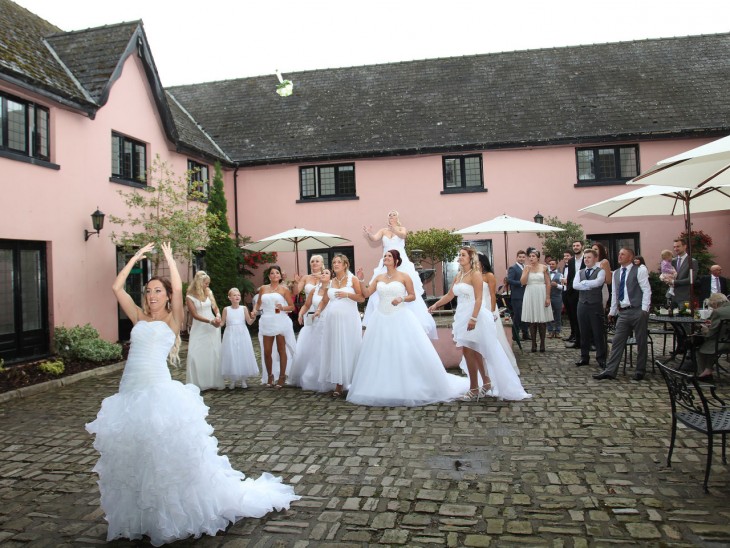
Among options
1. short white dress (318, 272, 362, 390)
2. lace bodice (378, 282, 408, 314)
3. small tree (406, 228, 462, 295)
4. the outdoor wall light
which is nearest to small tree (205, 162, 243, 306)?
the outdoor wall light

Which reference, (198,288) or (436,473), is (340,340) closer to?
(198,288)

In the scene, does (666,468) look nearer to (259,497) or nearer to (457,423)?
(457,423)

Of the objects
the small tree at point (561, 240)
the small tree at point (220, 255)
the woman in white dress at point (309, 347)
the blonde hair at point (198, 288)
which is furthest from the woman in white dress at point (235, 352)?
the small tree at point (561, 240)

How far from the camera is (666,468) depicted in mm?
5133

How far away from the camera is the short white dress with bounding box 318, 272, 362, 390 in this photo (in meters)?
8.56

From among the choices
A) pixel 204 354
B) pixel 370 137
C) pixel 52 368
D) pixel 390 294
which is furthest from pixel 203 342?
pixel 370 137

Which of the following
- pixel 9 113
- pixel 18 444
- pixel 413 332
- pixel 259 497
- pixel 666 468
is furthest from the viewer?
pixel 9 113

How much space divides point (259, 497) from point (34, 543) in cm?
164

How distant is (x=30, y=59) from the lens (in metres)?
12.5

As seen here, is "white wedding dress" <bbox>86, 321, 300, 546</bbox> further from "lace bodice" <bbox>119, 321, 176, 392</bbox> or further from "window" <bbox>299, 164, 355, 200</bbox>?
"window" <bbox>299, 164, 355, 200</bbox>

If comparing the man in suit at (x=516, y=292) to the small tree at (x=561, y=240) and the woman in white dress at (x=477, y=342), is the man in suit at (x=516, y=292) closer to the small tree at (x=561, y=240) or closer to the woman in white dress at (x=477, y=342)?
the woman in white dress at (x=477, y=342)

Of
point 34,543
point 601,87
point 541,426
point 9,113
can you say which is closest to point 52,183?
point 9,113

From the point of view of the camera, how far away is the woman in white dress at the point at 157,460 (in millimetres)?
3926

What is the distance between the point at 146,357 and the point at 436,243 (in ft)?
46.7
